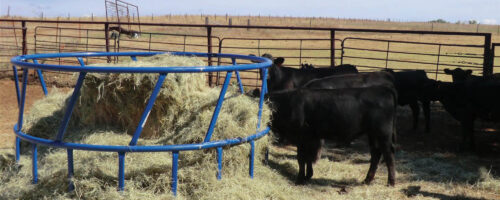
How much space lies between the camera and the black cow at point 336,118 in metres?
5.78

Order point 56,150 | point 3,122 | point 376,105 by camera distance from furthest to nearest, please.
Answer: point 3,122 → point 376,105 → point 56,150

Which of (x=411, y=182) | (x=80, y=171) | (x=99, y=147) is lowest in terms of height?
(x=411, y=182)

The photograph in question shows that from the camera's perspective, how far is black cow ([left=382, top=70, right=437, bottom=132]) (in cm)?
912

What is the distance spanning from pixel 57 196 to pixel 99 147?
0.67 m

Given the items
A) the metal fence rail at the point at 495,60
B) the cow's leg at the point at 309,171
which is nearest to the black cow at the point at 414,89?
the metal fence rail at the point at 495,60

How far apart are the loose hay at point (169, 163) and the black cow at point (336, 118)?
324mm

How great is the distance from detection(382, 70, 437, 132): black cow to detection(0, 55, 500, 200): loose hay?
2.95 metres

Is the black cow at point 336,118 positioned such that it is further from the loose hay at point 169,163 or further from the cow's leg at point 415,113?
the cow's leg at point 415,113

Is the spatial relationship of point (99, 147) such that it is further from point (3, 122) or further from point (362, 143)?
point (3, 122)

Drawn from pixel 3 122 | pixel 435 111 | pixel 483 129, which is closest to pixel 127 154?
pixel 3 122

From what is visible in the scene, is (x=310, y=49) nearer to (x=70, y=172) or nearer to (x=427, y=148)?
(x=427, y=148)

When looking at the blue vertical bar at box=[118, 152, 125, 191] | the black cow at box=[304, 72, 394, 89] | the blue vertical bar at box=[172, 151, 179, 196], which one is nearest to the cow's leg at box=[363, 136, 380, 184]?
the black cow at box=[304, 72, 394, 89]

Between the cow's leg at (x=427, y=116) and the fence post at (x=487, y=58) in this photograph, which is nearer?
the cow's leg at (x=427, y=116)

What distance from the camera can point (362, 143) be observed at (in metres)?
8.00
